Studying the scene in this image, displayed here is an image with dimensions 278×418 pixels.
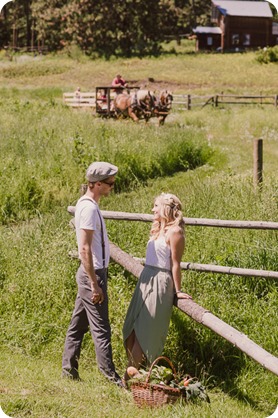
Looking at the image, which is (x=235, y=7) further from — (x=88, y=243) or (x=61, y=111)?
(x=88, y=243)

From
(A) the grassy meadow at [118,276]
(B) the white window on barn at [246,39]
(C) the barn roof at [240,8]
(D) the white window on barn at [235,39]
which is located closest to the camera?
(A) the grassy meadow at [118,276]

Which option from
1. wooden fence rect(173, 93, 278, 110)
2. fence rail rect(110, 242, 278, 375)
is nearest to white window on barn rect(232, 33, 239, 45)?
wooden fence rect(173, 93, 278, 110)

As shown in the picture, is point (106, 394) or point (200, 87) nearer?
point (106, 394)

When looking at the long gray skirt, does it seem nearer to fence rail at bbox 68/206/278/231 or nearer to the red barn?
fence rail at bbox 68/206/278/231

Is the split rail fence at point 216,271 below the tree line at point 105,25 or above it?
below

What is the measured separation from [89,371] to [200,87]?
3477cm

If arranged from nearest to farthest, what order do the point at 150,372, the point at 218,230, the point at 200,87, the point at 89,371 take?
the point at 150,372, the point at 89,371, the point at 218,230, the point at 200,87

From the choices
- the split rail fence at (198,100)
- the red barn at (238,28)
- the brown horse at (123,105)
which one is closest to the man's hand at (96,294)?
the brown horse at (123,105)

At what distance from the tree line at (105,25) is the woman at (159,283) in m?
42.4

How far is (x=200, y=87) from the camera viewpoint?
41969 millimetres

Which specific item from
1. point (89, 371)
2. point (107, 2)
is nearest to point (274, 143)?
point (89, 371)

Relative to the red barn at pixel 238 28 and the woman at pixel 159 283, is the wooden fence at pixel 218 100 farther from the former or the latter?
the woman at pixel 159 283

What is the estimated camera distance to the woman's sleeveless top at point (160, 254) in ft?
24.1

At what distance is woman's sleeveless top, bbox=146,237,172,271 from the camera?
7.35 m
